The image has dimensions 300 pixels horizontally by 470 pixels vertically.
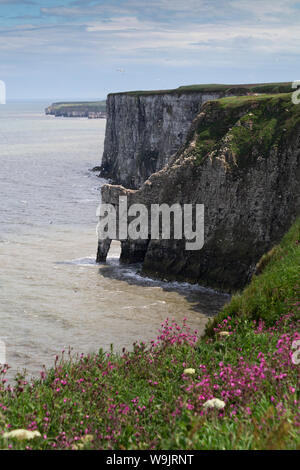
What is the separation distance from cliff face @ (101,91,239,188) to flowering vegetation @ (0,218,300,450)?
5763 cm

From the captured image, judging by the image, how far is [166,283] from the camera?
3469cm

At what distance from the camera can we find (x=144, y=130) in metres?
91.4

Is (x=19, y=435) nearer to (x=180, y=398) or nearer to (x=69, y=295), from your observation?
(x=180, y=398)

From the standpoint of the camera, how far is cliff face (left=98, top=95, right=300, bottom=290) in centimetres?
3312

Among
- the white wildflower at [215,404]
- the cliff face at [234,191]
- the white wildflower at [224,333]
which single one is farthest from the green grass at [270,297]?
the cliff face at [234,191]

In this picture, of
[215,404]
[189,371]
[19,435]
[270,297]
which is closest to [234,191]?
[270,297]

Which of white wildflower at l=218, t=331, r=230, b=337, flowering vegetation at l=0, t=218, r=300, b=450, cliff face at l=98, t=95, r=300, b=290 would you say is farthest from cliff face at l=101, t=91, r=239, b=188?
flowering vegetation at l=0, t=218, r=300, b=450

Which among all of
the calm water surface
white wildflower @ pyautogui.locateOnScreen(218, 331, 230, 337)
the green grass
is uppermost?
the green grass

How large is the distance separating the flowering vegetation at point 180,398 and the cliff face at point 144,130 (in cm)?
5763

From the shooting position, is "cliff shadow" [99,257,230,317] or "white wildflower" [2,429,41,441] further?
"cliff shadow" [99,257,230,317]

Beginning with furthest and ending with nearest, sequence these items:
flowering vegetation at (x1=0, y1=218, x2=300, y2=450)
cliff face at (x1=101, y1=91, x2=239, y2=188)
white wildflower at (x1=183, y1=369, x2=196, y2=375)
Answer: cliff face at (x1=101, y1=91, x2=239, y2=188)
white wildflower at (x1=183, y1=369, x2=196, y2=375)
flowering vegetation at (x1=0, y1=218, x2=300, y2=450)

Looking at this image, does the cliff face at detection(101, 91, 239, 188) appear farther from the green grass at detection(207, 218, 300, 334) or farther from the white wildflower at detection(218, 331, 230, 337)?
the white wildflower at detection(218, 331, 230, 337)

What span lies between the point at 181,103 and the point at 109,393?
67965 millimetres

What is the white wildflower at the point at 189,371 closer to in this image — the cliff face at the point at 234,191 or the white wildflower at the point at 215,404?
the white wildflower at the point at 215,404
